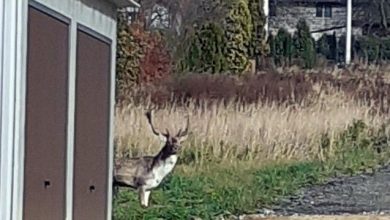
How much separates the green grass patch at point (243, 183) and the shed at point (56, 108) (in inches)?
135

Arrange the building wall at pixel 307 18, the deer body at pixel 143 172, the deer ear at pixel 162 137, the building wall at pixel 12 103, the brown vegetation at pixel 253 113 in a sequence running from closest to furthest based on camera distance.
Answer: the building wall at pixel 12 103 < the deer body at pixel 143 172 < the deer ear at pixel 162 137 < the brown vegetation at pixel 253 113 < the building wall at pixel 307 18

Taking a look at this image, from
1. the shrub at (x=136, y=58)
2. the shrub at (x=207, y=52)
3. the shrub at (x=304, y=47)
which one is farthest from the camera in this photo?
the shrub at (x=304, y=47)

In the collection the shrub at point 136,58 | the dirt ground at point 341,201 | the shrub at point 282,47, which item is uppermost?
the shrub at point 282,47

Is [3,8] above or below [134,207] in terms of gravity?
above

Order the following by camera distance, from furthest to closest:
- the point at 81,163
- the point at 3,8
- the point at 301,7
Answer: the point at 301,7 → the point at 81,163 → the point at 3,8

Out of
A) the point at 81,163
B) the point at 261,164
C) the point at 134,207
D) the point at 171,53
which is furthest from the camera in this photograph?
the point at 171,53

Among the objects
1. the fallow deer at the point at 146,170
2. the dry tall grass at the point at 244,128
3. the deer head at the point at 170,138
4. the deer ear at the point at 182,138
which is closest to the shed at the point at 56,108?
the fallow deer at the point at 146,170

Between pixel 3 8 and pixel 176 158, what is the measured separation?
8.30 meters

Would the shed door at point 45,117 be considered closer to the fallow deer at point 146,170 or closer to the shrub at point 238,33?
the fallow deer at point 146,170

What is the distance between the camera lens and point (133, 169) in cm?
1417

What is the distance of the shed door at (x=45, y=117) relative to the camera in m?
7.10

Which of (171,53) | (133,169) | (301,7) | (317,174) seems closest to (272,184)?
(317,174)

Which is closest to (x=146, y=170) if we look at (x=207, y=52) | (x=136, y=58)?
(x=136, y=58)

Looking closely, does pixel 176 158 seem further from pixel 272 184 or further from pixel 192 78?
pixel 192 78
